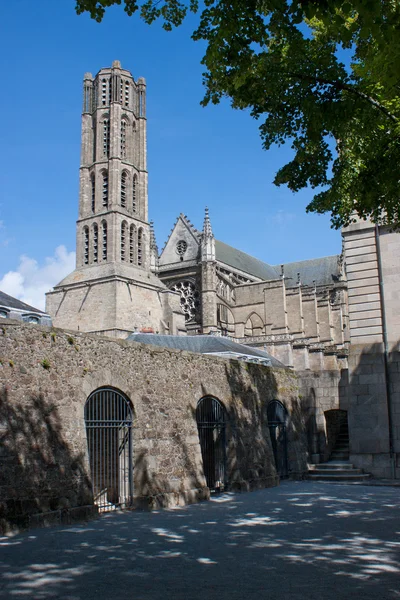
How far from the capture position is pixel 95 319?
2064 inches

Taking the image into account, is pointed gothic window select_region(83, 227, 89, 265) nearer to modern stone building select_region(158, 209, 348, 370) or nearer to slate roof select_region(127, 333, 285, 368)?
modern stone building select_region(158, 209, 348, 370)

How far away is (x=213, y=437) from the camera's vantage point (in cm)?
1667

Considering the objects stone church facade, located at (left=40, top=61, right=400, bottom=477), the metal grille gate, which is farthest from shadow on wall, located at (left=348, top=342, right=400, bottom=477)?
stone church facade, located at (left=40, top=61, right=400, bottom=477)

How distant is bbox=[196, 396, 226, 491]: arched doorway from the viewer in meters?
15.8

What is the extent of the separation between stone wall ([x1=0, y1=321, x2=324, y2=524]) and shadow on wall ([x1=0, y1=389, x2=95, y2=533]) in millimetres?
17

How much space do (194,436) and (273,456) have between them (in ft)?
13.6

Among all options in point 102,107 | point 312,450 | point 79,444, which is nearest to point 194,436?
point 79,444

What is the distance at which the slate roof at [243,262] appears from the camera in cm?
6950

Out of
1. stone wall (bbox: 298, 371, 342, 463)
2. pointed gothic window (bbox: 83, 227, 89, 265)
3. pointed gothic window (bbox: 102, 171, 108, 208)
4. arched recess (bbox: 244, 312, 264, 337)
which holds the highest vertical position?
pointed gothic window (bbox: 102, 171, 108, 208)

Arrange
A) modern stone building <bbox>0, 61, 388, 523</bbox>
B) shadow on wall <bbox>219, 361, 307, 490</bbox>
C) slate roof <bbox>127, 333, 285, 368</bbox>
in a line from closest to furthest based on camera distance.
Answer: modern stone building <bbox>0, 61, 388, 523</bbox> → shadow on wall <bbox>219, 361, 307, 490</bbox> → slate roof <bbox>127, 333, 285, 368</bbox>

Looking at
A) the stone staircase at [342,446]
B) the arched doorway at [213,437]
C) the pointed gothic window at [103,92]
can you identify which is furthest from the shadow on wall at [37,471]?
the pointed gothic window at [103,92]

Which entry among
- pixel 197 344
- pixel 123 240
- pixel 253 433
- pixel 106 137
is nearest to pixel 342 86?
pixel 253 433

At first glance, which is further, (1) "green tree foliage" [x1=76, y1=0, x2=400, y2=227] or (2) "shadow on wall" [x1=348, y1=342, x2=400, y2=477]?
(2) "shadow on wall" [x1=348, y1=342, x2=400, y2=477]

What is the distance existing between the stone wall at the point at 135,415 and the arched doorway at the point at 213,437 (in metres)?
0.22
